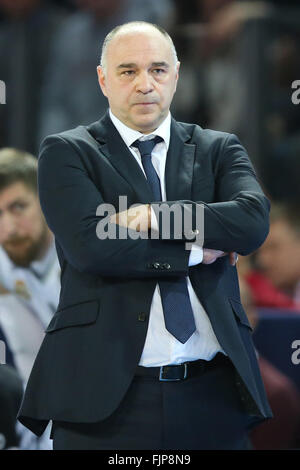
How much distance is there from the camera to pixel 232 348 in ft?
7.97

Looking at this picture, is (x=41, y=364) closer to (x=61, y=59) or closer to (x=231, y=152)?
(x=231, y=152)

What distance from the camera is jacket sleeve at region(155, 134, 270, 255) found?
8.09ft

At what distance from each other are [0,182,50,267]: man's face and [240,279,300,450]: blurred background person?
90 cm

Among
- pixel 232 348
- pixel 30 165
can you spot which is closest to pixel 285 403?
pixel 30 165

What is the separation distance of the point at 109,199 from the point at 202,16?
424cm

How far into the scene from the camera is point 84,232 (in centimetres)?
244

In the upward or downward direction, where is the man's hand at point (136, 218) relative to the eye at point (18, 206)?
upward

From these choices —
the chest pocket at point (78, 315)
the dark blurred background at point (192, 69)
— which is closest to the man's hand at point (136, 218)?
the chest pocket at point (78, 315)

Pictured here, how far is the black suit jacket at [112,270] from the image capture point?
7.86ft

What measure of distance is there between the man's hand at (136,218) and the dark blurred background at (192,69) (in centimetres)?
346

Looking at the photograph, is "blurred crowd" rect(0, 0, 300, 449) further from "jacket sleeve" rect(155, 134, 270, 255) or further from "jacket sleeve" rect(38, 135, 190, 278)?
"jacket sleeve" rect(38, 135, 190, 278)

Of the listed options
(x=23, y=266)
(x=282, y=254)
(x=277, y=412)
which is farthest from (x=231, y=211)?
(x=282, y=254)

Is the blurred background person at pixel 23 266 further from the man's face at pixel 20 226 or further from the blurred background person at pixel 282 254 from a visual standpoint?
the blurred background person at pixel 282 254

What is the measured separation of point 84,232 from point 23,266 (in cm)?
138
